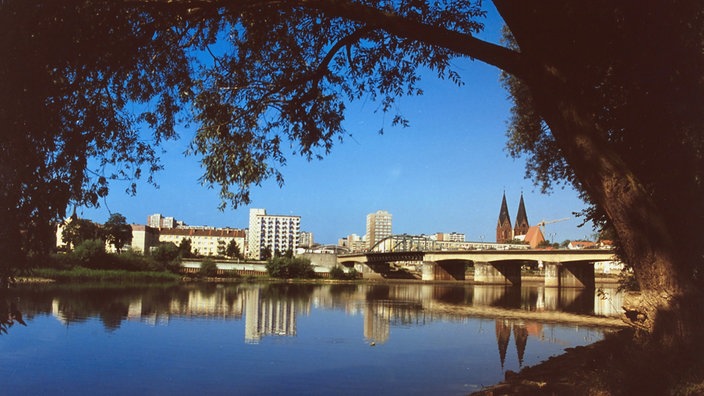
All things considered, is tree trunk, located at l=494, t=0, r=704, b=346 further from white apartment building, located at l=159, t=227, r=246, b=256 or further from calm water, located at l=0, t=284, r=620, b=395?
white apartment building, located at l=159, t=227, r=246, b=256

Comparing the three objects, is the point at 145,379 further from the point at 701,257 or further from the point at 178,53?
the point at 701,257

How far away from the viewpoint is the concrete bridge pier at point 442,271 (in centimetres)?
9719

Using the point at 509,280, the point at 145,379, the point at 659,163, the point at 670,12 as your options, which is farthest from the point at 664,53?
the point at 509,280

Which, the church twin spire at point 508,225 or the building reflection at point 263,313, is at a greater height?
the church twin spire at point 508,225

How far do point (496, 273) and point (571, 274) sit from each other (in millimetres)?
12359

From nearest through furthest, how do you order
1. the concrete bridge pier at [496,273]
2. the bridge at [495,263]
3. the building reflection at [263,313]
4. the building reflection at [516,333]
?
the building reflection at [516,333]
the building reflection at [263,313]
the bridge at [495,263]
the concrete bridge pier at [496,273]

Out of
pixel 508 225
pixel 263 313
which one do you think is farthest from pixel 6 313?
pixel 508 225

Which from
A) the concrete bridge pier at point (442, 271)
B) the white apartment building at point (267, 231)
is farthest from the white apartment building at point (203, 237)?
the concrete bridge pier at point (442, 271)

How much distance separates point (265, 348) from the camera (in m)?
20.4

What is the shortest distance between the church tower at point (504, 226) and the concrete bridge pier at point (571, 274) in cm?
7630

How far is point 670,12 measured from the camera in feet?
20.7

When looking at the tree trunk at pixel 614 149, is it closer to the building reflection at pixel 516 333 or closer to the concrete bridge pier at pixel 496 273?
the building reflection at pixel 516 333

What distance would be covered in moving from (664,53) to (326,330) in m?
22.3

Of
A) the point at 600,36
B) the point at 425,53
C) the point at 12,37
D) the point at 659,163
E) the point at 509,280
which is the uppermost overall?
the point at 425,53
